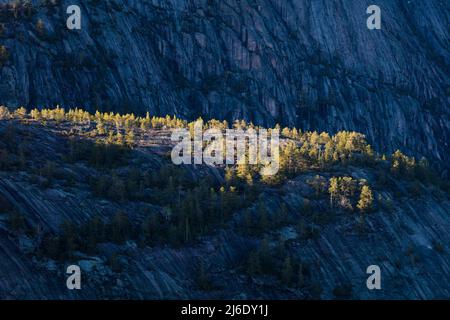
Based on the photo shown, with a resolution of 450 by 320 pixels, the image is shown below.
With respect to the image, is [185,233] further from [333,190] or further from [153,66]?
[153,66]

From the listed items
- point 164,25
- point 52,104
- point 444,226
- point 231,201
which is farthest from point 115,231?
point 164,25

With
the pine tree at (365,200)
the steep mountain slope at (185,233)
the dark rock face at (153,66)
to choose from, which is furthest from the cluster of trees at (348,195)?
A: the dark rock face at (153,66)

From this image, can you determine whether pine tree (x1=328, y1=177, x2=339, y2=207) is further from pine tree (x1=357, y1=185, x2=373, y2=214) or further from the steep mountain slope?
pine tree (x1=357, y1=185, x2=373, y2=214)

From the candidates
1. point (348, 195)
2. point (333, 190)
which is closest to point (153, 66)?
point (348, 195)

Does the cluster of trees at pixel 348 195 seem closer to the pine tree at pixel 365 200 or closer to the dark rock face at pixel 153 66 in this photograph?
the pine tree at pixel 365 200

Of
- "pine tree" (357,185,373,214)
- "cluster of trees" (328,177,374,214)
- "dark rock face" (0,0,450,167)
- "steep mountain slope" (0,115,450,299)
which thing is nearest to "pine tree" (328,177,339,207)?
"cluster of trees" (328,177,374,214)

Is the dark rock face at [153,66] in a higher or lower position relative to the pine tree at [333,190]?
higher

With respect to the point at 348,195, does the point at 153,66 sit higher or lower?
higher

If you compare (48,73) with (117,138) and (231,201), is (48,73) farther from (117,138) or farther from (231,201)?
(231,201)

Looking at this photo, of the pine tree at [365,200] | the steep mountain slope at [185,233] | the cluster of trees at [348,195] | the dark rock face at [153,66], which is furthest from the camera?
the dark rock face at [153,66]

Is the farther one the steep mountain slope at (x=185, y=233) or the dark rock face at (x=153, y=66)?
the dark rock face at (x=153, y=66)

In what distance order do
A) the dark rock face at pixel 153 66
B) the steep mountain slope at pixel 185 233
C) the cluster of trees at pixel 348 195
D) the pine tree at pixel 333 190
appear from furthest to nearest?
the dark rock face at pixel 153 66 → the pine tree at pixel 333 190 → the cluster of trees at pixel 348 195 → the steep mountain slope at pixel 185 233
